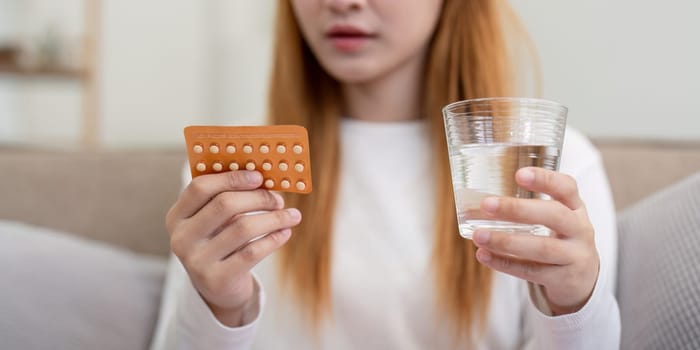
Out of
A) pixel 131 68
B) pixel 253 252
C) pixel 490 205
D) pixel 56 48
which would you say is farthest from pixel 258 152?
pixel 56 48

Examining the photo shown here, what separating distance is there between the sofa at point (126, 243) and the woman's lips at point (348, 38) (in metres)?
0.57

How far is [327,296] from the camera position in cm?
109

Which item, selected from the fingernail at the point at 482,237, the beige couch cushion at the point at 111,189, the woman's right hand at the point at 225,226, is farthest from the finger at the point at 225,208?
the beige couch cushion at the point at 111,189

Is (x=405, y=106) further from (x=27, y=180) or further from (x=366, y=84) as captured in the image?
(x=27, y=180)

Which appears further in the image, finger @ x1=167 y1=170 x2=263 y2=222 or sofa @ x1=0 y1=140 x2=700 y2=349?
sofa @ x1=0 y1=140 x2=700 y2=349

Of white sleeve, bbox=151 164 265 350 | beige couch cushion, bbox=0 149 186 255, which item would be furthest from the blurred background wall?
white sleeve, bbox=151 164 265 350

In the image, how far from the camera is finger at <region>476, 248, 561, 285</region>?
0.71 m

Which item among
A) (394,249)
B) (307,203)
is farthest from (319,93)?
(394,249)

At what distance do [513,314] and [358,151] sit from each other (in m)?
0.43

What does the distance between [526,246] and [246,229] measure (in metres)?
0.33

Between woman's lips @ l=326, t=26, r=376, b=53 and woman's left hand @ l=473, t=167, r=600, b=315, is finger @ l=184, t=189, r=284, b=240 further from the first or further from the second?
woman's lips @ l=326, t=26, r=376, b=53

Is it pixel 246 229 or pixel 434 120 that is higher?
pixel 434 120

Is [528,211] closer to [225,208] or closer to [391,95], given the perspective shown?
[225,208]

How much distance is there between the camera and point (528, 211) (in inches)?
24.9
